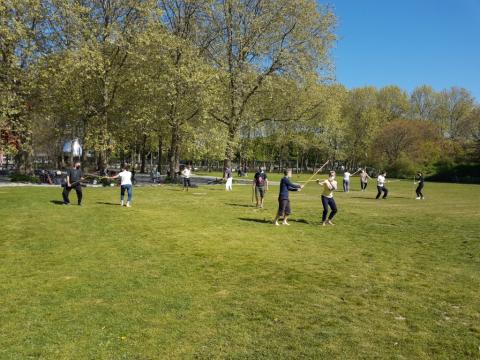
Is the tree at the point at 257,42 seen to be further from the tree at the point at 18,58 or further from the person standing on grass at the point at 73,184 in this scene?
the person standing on grass at the point at 73,184

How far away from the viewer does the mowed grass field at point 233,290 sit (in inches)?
228

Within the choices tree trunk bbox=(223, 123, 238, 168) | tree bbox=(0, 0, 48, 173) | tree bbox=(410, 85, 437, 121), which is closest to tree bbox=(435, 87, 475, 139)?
tree bbox=(410, 85, 437, 121)

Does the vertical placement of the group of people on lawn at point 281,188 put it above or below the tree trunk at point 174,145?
below

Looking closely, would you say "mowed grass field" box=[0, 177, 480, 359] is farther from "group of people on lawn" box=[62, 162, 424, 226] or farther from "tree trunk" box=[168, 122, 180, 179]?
"tree trunk" box=[168, 122, 180, 179]

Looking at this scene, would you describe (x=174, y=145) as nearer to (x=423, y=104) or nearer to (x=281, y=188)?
(x=281, y=188)

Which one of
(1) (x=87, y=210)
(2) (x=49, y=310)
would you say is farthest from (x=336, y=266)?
(1) (x=87, y=210)

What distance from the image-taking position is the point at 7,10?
28.7 meters

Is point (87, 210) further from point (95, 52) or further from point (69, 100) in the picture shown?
point (69, 100)

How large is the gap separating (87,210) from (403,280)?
44.2ft

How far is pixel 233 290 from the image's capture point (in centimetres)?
A: 803

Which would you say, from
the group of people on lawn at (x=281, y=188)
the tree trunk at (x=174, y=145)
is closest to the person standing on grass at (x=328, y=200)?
the group of people on lawn at (x=281, y=188)

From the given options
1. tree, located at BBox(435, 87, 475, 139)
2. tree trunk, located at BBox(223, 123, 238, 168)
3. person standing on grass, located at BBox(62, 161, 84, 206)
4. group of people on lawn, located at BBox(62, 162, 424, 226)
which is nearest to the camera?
group of people on lawn, located at BBox(62, 162, 424, 226)

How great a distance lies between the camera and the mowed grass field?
19.0 ft

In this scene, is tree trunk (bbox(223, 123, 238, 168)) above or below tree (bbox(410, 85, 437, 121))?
below
